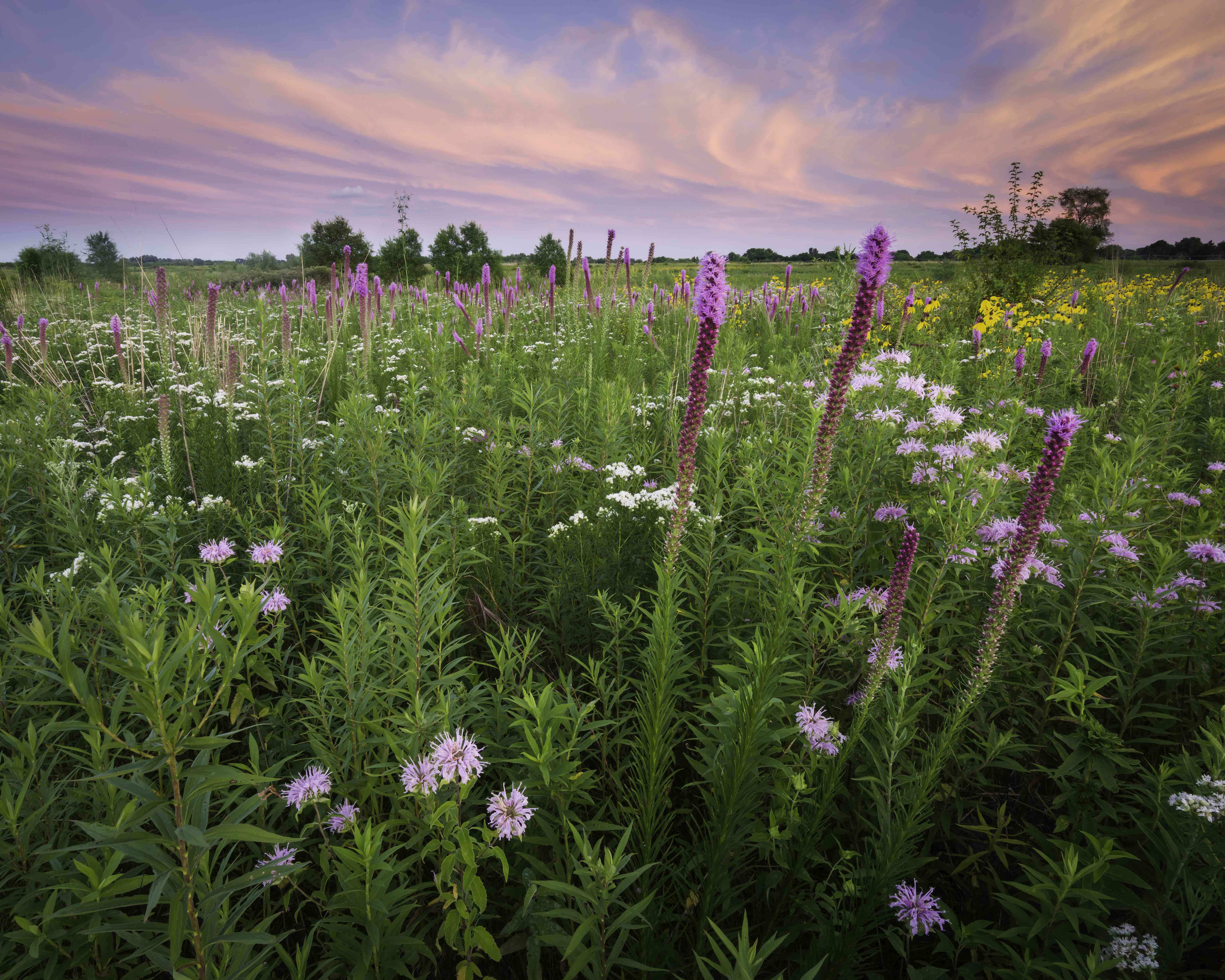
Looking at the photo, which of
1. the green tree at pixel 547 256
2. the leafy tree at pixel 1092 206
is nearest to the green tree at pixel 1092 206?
the leafy tree at pixel 1092 206

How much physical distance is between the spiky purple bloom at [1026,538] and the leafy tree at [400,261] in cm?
1007

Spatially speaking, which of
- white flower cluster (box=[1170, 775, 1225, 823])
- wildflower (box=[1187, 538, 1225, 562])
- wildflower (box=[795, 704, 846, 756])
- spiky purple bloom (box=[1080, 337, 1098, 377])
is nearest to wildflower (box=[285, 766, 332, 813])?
wildflower (box=[795, 704, 846, 756])

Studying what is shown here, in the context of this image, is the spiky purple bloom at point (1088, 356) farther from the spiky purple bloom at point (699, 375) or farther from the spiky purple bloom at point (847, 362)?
the spiky purple bloom at point (699, 375)

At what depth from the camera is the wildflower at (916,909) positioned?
1.60 metres

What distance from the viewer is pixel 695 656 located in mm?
2576

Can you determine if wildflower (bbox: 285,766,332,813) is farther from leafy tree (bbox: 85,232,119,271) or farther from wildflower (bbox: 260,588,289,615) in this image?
leafy tree (bbox: 85,232,119,271)

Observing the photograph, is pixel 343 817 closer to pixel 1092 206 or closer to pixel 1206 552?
pixel 1206 552

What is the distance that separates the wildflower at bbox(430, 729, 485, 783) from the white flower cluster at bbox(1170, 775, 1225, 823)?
1.93 metres

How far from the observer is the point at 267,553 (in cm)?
227

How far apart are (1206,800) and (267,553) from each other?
3.21 metres

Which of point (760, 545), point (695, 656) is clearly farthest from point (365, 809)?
point (760, 545)

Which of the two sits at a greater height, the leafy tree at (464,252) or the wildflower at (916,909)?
the leafy tree at (464,252)

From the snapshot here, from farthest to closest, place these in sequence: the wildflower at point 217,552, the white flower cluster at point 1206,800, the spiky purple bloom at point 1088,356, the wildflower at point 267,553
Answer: the spiky purple bloom at point 1088,356
the wildflower at point 217,552
the wildflower at point 267,553
the white flower cluster at point 1206,800

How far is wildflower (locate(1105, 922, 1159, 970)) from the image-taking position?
1372mm
